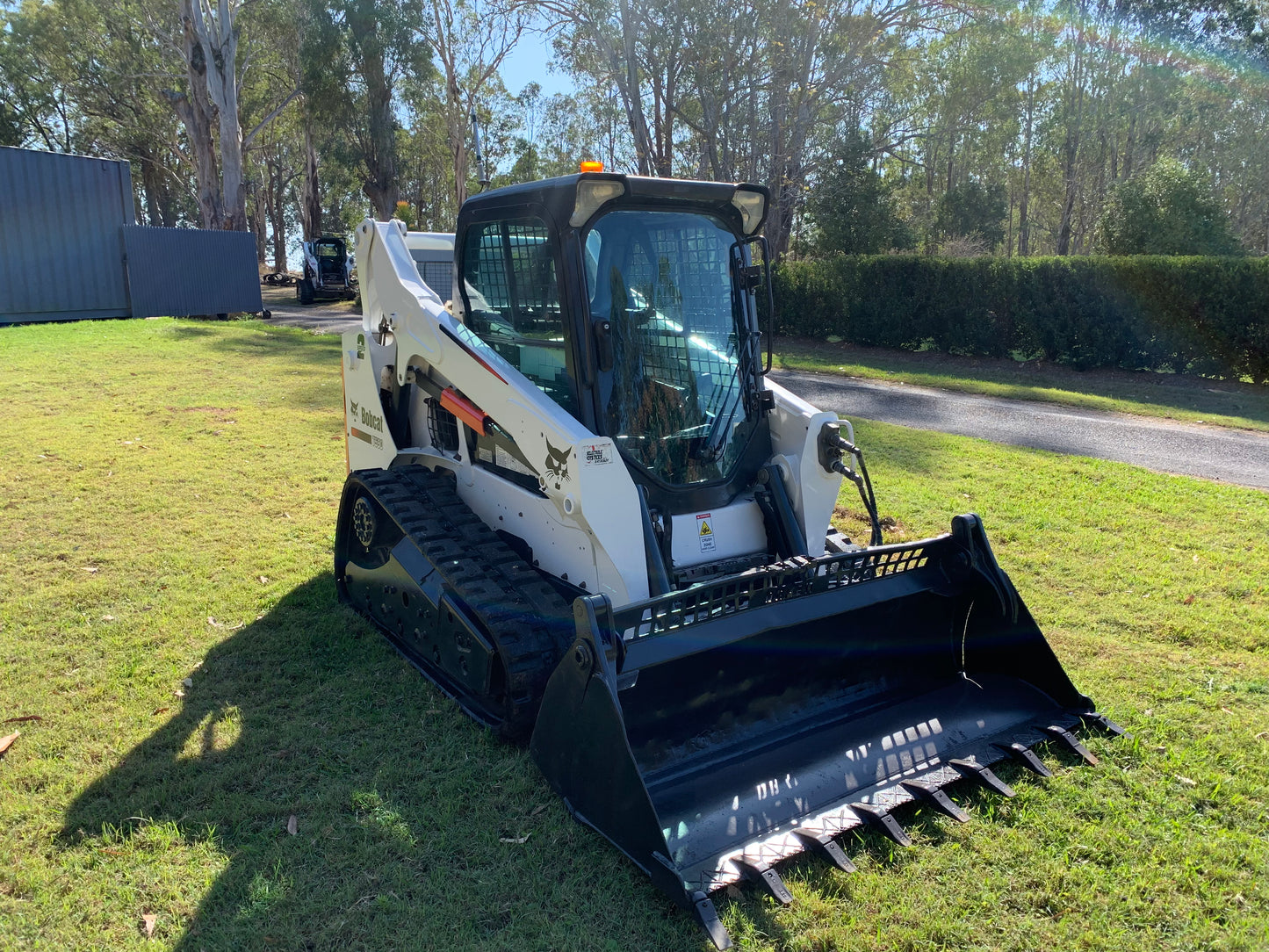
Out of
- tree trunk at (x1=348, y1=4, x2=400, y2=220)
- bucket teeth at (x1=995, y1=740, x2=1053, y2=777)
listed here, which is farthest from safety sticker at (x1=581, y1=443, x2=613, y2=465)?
tree trunk at (x1=348, y1=4, x2=400, y2=220)

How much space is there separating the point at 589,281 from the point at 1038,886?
9.61 ft

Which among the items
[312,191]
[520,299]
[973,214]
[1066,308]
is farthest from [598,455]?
[312,191]

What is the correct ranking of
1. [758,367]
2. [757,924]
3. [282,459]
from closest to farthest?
[757,924], [758,367], [282,459]

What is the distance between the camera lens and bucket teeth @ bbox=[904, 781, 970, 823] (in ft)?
10.9

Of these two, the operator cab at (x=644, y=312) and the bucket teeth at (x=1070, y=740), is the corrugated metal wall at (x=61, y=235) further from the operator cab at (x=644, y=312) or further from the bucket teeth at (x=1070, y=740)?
the bucket teeth at (x=1070, y=740)

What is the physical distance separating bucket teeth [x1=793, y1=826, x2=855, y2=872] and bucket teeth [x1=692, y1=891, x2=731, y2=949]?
44 cm

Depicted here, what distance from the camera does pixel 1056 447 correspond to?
9.78 meters

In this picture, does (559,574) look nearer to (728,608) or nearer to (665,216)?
(728,608)

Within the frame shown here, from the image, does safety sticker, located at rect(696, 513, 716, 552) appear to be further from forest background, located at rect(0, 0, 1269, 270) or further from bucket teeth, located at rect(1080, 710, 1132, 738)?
forest background, located at rect(0, 0, 1269, 270)

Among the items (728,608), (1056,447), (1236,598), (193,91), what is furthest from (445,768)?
(193,91)

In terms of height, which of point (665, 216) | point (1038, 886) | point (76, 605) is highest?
point (665, 216)

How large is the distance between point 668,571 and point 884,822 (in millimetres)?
1388

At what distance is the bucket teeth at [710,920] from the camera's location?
271cm

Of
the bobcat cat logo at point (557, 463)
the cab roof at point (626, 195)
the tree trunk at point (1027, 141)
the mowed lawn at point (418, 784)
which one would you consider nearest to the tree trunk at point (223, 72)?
the mowed lawn at point (418, 784)
